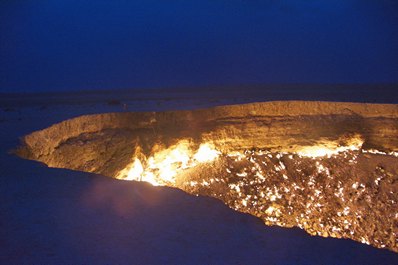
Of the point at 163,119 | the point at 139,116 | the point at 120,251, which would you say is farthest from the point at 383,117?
the point at 120,251

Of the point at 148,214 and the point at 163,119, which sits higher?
the point at 163,119

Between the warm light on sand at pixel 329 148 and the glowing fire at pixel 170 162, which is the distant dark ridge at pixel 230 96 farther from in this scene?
the glowing fire at pixel 170 162

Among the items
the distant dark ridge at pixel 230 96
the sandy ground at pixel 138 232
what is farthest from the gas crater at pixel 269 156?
the sandy ground at pixel 138 232

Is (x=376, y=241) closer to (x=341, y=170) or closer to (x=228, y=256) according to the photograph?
(x=341, y=170)

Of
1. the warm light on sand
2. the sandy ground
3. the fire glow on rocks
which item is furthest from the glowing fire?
the sandy ground

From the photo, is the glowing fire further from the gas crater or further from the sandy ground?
the sandy ground
